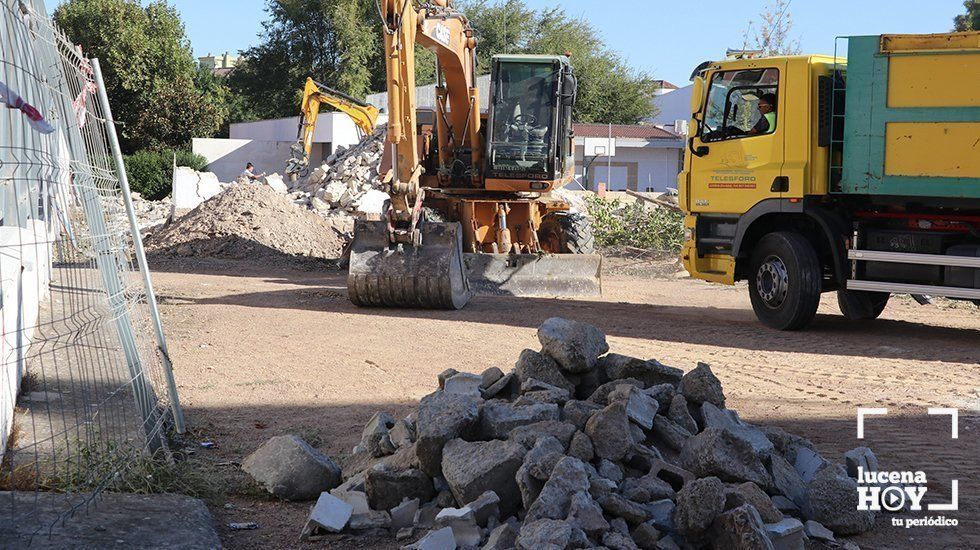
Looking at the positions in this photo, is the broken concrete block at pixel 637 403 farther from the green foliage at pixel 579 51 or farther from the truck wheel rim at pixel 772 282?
the green foliage at pixel 579 51

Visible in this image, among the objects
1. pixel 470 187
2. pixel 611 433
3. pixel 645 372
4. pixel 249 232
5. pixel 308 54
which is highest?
pixel 308 54

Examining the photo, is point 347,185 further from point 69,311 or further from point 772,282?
point 69,311

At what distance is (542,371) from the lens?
640cm

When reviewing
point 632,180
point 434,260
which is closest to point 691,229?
point 434,260

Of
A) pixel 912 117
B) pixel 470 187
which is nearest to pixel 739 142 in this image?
pixel 912 117

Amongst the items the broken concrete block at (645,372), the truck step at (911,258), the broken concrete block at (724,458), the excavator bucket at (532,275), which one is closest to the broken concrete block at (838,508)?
the broken concrete block at (724,458)

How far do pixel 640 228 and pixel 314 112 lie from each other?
8.22 meters

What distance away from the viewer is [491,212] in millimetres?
15492

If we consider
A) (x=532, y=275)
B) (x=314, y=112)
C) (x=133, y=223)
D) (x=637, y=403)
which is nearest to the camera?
(x=637, y=403)

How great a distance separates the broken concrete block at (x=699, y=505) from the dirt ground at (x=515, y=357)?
1053 millimetres

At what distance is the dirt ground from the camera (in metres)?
6.30

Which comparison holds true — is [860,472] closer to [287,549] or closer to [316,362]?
[287,549]

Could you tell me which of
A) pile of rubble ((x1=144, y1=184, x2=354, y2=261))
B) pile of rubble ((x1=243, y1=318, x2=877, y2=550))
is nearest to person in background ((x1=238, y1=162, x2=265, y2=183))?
pile of rubble ((x1=144, y1=184, x2=354, y2=261))

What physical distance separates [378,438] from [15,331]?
2159mm
